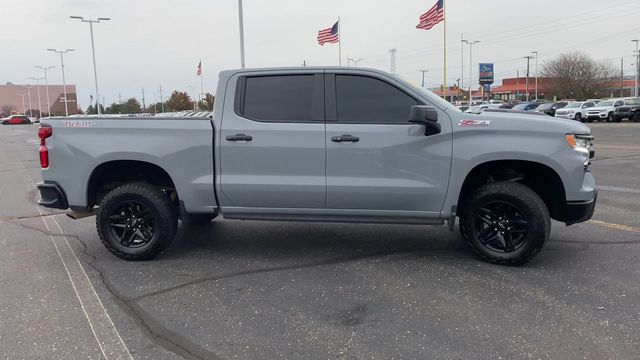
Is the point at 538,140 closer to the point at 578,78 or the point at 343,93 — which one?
the point at 343,93

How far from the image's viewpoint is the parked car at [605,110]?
36.9m

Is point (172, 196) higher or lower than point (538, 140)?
lower

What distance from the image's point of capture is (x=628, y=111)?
36.6 m

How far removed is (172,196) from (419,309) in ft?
9.88

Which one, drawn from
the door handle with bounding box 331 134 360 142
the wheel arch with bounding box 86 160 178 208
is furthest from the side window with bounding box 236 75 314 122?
the wheel arch with bounding box 86 160 178 208

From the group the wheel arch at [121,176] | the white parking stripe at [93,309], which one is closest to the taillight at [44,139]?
the wheel arch at [121,176]

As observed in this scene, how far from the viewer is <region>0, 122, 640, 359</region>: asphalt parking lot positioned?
352 centimetres

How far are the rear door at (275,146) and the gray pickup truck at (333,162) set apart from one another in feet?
0.03

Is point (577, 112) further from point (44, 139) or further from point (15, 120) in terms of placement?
point (15, 120)

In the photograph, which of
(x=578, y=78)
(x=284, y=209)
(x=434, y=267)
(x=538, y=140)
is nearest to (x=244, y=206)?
(x=284, y=209)

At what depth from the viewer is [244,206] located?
5.29 m

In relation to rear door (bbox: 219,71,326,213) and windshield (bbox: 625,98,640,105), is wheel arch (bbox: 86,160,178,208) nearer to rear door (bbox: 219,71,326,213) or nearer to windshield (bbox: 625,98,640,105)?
rear door (bbox: 219,71,326,213)

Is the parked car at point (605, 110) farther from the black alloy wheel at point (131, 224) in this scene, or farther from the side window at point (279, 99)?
the black alloy wheel at point (131, 224)

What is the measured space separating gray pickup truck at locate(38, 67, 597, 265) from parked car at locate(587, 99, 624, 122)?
3666cm
